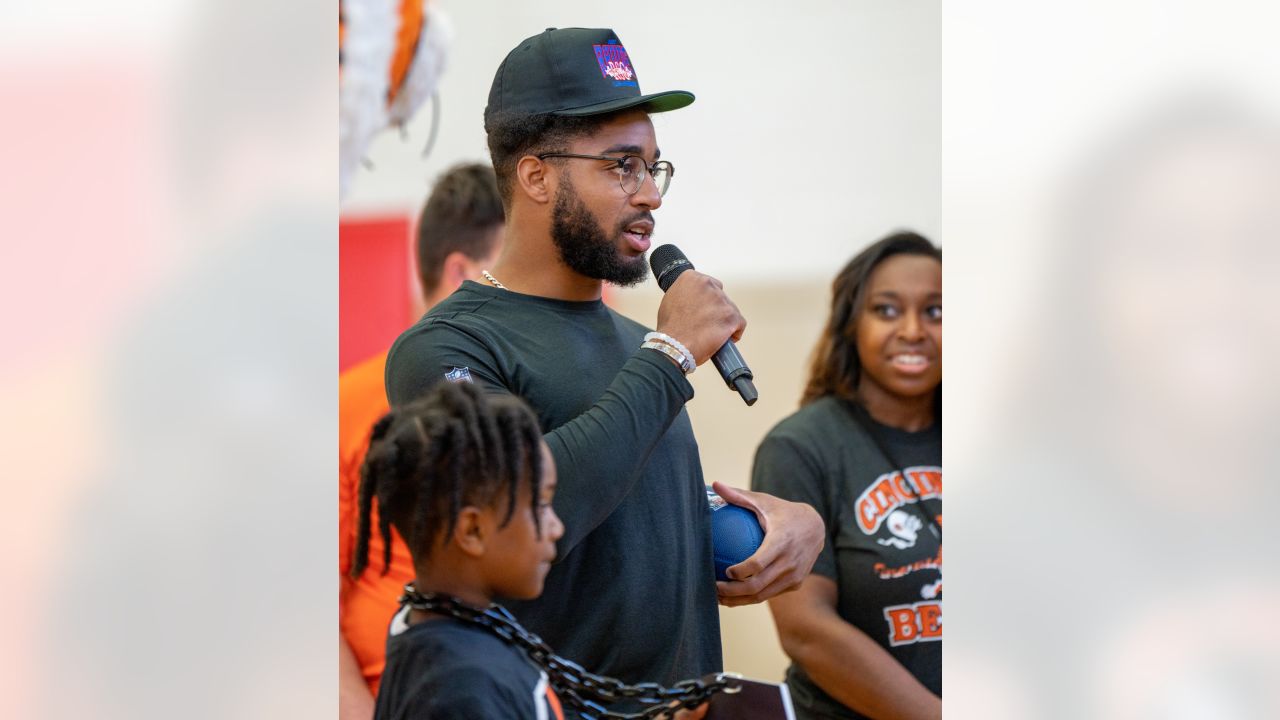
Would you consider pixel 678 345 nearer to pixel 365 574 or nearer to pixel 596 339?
pixel 596 339

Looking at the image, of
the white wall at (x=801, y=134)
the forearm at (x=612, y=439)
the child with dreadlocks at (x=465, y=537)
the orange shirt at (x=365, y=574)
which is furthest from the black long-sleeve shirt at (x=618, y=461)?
the white wall at (x=801, y=134)

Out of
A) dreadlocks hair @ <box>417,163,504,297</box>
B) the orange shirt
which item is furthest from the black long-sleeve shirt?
dreadlocks hair @ <box>417,163,504,297</box>

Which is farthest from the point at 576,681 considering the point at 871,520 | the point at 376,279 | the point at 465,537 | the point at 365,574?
the point at 376,279

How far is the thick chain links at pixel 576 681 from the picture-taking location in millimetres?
1164

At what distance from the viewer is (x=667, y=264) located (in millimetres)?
1525

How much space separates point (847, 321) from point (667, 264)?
1.40m

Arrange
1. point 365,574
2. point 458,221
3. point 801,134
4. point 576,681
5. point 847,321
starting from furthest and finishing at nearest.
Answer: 1. point 801,134
2. point 847,321
3. point 458,221
4. point 365,574
5. point 576,681

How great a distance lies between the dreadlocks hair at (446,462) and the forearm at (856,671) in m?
1.38

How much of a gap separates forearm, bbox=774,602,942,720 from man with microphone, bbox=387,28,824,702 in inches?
35.6
